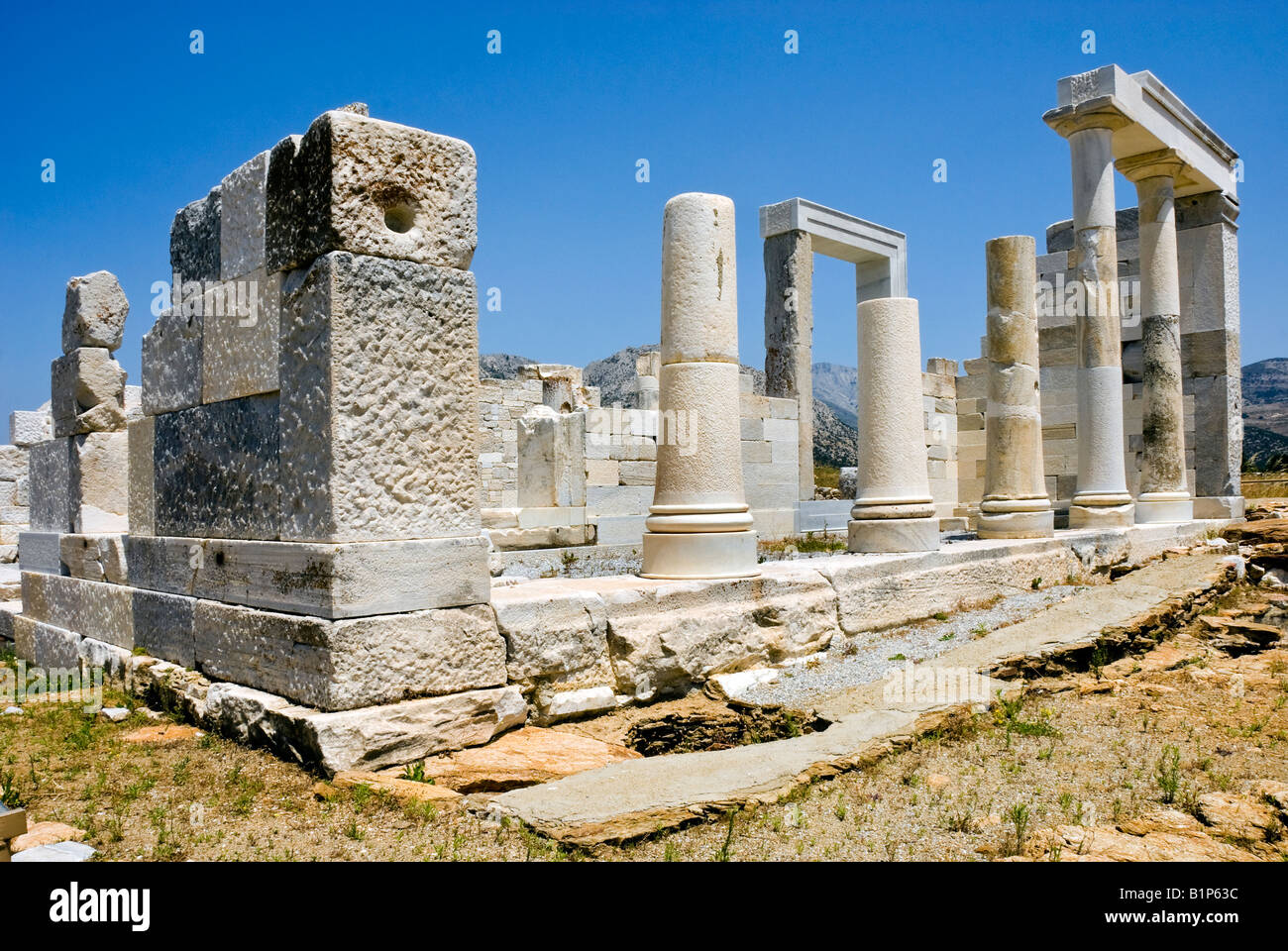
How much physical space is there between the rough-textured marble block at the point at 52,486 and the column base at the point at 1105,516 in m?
10.7

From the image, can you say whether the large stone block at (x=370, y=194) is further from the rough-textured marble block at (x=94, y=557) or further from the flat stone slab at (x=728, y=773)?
the rough-textured marble block at (x=94, y=557)

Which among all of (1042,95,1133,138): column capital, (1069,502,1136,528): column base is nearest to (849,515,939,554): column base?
(1069,502,1136,528): column base

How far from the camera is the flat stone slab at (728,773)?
3.41 meters

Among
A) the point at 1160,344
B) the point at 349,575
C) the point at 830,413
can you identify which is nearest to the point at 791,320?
the point at 1160,344

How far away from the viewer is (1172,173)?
1366 centimetres

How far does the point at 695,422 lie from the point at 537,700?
228 cm

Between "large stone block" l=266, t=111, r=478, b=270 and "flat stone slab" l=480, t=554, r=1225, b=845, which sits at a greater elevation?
"large stone block" l=266, t=111, r=478, b=270

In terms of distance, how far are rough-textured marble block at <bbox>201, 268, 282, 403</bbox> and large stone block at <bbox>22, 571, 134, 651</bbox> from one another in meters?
1.67

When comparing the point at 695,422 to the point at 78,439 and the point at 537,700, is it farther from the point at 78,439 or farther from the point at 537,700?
the point at 78,439

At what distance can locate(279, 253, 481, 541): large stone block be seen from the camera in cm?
418

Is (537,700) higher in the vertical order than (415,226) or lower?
lower

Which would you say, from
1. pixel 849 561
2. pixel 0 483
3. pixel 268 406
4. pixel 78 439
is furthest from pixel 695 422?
pixel 0 483

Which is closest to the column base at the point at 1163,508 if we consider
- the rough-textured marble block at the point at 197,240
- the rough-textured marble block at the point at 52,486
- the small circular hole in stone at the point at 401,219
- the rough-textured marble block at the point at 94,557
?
the small circular hole in stone at the point at 401,219

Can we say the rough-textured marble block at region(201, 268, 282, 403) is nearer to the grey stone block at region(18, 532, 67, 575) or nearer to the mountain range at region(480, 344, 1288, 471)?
the grey stone block at region(18, 532, 67, 575)
